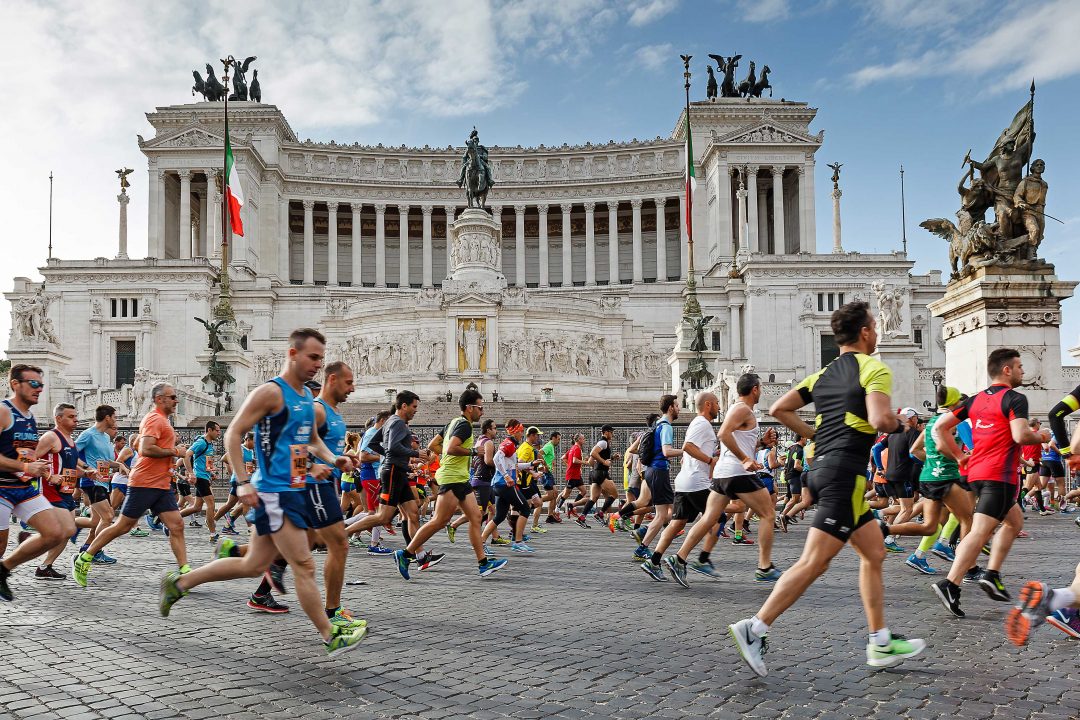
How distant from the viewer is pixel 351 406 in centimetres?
3588

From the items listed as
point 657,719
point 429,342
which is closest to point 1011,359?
point 657,719

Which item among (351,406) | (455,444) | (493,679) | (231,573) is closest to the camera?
(493,679)

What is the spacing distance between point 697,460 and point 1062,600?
15.3 feet

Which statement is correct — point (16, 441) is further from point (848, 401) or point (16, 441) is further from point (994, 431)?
point (994, 431)

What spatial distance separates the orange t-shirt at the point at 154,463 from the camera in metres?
9.73

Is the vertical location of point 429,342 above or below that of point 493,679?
above

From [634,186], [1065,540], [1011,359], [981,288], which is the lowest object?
[1065,540]

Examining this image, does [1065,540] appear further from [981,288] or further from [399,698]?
[399,698]

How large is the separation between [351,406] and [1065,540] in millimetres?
26901

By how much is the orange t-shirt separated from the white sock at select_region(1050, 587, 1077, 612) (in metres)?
8.06

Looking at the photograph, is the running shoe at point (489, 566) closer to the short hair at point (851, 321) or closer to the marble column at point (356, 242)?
the short hair at point (851, 321)

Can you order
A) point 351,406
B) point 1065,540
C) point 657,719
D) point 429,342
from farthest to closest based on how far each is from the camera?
point 429,342 < point 351,406 < point 1065,540 < point 657,719

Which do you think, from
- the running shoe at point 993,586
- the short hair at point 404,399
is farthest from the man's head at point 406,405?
the running shoe at point 993,586

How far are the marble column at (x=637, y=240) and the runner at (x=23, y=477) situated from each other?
7266 centimetres
